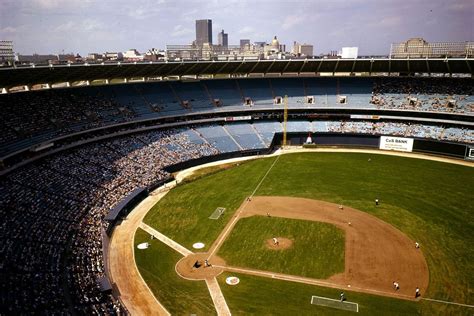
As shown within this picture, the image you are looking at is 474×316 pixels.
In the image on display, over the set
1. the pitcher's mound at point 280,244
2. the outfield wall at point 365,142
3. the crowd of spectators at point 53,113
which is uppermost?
the crowd of spectators at point 53,113

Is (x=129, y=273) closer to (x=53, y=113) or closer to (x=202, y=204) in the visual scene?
(x=202, y=204)

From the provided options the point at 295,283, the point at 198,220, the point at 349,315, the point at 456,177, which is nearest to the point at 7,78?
the point at 198,220

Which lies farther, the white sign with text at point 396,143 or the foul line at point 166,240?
the white sign with text at point 396,143

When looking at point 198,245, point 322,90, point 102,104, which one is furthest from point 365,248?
point 102,104

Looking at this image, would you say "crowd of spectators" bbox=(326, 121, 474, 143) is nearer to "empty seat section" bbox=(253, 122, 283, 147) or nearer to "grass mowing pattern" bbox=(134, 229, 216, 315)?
"empty seat section" bbox=(253, 122, 283, 147)

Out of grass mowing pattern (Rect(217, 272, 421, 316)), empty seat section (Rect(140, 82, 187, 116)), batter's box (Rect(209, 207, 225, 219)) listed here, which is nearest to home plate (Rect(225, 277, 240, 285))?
grass mowing pattern (Rect(217, 272, 421, 316))

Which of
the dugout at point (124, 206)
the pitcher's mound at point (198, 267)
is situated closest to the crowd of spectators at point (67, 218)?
the dugout at point (124, 206)

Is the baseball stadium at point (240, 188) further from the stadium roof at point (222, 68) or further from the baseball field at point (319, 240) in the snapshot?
the stadium roof at point (222, 68)
